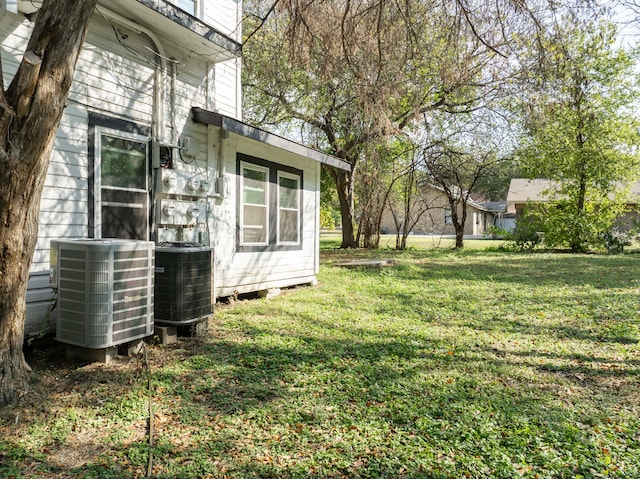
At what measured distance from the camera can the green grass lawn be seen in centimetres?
237

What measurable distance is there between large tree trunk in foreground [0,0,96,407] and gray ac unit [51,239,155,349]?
1.93 ft

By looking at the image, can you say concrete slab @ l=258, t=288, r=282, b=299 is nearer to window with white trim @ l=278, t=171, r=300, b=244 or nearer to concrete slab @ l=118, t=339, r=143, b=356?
window with white trim @ l=278, t=171, r=300, b=244

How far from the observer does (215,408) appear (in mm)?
3014

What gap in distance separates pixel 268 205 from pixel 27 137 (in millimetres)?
4805

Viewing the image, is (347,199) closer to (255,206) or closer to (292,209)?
(292,209)

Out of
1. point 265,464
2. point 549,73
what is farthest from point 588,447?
point 549,73

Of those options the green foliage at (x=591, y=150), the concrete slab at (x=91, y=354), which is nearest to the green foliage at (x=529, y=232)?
the green foliage at (x=591, y=150)

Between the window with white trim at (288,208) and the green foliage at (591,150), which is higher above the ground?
the green foliage at (591,150)

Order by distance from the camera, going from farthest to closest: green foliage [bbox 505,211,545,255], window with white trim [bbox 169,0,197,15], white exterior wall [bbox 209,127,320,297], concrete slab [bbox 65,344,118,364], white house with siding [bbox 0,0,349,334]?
green foliage [bbox 505,211,545,255] < white exterior wall [bbox 209,127,320,297] < window with white trim [bbox 169,0,197,15] < white house with siding [bbox 0,0,349,334] < concrete slab [bbox 65,344,118,364]

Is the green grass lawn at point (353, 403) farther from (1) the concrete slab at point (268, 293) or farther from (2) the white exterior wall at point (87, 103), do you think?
(1) the concrete slab at point (268, 293)

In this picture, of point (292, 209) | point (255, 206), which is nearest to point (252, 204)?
point (255, 206)

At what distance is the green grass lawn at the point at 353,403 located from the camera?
7.77ft

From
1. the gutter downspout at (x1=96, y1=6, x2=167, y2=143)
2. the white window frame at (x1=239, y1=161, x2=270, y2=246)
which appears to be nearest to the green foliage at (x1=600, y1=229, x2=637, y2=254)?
the white window frame at (x1=239, y1=161, x2=270, y2=246)

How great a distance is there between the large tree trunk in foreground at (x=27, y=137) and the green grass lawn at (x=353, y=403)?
638 millimetres
